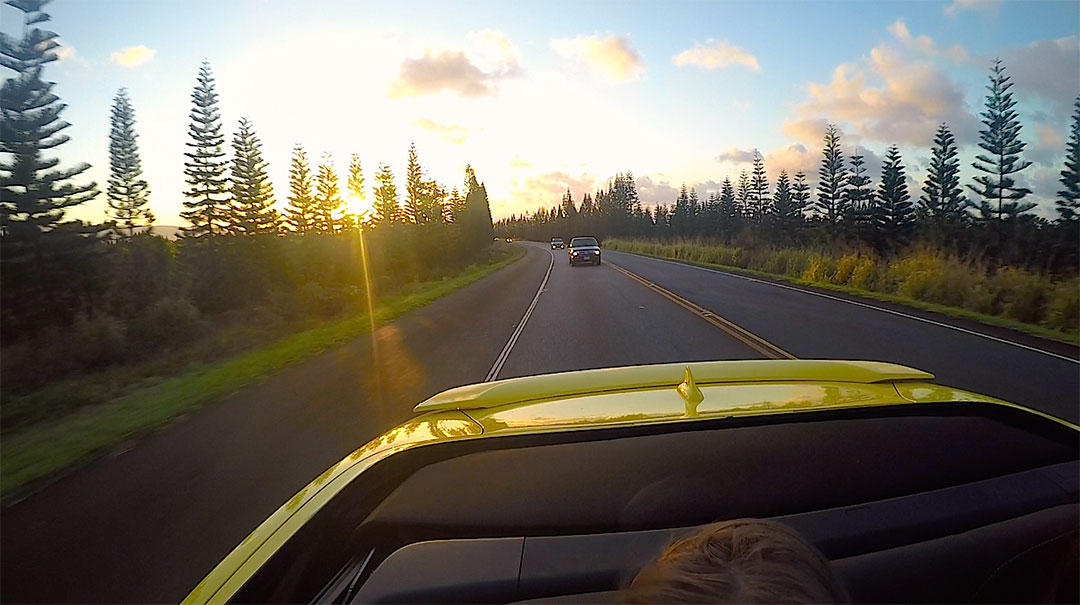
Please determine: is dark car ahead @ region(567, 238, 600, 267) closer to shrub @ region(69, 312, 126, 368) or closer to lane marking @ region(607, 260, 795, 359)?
lane marking @ region(607, 260, 795, 359)

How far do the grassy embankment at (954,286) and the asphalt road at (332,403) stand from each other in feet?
7.92

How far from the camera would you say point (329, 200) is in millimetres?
66562

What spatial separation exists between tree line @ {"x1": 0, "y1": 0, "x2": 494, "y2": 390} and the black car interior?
15.6 m

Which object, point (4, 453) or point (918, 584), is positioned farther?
point (4, 453)

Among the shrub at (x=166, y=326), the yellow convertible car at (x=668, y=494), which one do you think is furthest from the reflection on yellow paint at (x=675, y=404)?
the shrub at (x=166, y=326)

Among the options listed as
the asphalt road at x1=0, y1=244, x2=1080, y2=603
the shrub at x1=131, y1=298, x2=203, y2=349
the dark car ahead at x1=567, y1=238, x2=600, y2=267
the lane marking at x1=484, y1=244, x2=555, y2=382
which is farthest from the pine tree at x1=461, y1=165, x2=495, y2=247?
the asphalt road at x1=0, y1=244, x2=1080, y2=603

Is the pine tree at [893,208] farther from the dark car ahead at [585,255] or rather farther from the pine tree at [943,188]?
the dark car ahead at [585,255]

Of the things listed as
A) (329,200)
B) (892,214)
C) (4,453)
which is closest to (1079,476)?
(4,453)

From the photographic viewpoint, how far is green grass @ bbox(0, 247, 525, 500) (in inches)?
274

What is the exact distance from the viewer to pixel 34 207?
22250 mm

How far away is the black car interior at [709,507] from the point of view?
6.28 feet

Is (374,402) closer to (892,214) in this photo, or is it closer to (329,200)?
(329,200)

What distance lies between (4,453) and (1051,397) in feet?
38.6

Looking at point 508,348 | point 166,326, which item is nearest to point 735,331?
point 508,348
